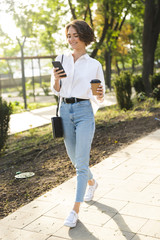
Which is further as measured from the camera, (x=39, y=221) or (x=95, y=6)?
(x=95, y=6)

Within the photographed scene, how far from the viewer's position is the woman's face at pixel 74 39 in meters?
4.01

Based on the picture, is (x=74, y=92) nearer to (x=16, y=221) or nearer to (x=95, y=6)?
(x=16, y=221)

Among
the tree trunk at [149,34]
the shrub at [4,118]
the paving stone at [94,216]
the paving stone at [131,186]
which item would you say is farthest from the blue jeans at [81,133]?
the tree trunk at [149,34]

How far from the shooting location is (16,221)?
4.12m

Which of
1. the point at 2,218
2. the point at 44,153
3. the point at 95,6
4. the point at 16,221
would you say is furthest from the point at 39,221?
the point at 95,6

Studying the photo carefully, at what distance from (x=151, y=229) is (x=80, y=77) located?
62.7 inches

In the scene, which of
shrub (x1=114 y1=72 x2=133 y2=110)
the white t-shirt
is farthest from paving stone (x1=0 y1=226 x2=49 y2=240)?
shrub (x1=114 y1=72 x2=133 y2=110)

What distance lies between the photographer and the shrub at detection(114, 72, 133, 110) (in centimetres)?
1220

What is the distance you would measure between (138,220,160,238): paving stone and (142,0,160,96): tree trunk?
1131cm

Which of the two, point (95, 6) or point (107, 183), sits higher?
point (95, 6)

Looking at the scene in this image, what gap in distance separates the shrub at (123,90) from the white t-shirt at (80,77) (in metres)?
8.14

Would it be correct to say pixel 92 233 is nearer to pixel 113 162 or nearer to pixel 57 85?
pixel 57 85

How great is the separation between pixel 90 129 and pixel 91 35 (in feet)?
3.12

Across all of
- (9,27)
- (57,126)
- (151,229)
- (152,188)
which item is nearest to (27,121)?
(9,27)
